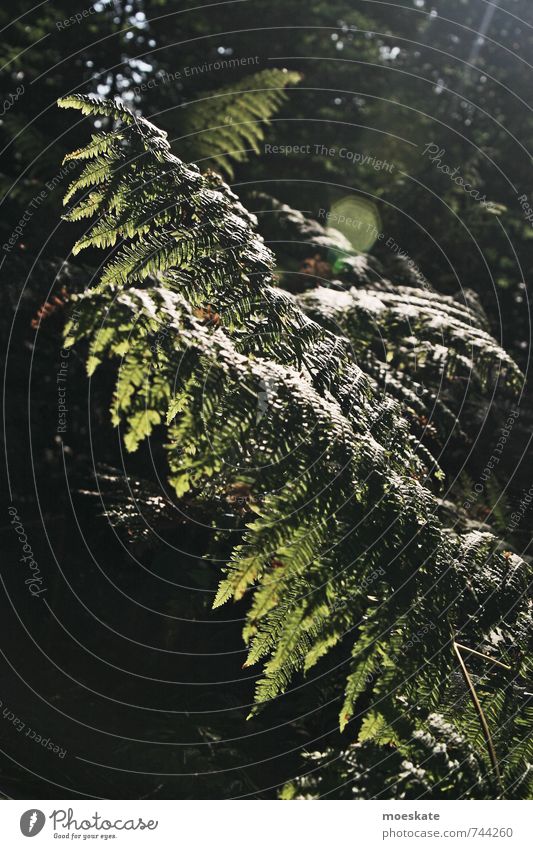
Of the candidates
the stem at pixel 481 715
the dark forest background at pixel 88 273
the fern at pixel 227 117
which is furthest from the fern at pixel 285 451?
the fern at pixel 227 117

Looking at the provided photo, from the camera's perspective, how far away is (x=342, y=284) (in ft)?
7.11

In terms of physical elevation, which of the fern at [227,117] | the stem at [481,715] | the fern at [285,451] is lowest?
the stem at [481,715]

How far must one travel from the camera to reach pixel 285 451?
1.02m

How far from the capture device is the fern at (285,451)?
37.8 inches

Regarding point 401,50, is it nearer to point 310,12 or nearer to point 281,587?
point 310,12

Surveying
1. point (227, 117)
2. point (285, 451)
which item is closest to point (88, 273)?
point (227, 117)

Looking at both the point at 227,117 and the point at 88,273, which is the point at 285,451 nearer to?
the point at 88,273

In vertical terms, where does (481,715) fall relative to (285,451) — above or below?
below

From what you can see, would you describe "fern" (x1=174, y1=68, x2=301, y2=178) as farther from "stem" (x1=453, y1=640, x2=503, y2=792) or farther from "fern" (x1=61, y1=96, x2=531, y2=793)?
"stem" (x1=453, y1=640, x2=503, y2=792)

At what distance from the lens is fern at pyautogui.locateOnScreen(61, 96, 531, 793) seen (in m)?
0.96

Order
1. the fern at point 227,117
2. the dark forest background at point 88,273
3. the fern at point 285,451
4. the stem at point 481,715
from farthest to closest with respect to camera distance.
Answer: the fern at point 227,117 → the dark forest background at point 88,273 → the stem at point 481,715 → the fern at point 285,451

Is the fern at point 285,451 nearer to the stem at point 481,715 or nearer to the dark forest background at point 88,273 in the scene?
the stem at point 481,715

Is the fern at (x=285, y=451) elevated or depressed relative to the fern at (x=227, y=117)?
depressed
